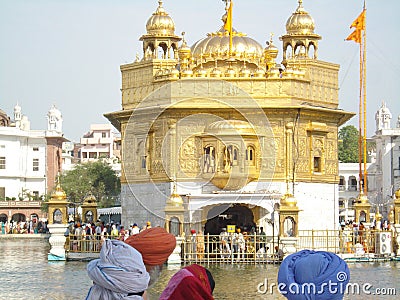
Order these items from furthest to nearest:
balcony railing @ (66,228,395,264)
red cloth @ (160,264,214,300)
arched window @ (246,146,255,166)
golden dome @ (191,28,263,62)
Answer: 1. golden dome @ (191,28,263,62)
2. arched window @ (246,146,255,166)
3. balcony railing @ (66,228,395,264)
4. red cloth @ (160,264,214,300)

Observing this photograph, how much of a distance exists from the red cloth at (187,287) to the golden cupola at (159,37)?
93.7ft

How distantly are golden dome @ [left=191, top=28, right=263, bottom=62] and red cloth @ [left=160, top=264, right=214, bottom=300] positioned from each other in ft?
91.5

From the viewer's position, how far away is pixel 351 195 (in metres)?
77.2

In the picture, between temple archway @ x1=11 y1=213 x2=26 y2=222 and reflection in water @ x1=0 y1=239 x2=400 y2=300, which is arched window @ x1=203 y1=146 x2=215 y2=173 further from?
temple archway @ x1=11 y1=213 x2=26 y2=222

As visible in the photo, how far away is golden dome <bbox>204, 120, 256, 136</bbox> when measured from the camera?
30391 mm

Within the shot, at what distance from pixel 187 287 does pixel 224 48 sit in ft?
93.7

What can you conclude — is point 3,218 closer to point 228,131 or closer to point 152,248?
point 228,131

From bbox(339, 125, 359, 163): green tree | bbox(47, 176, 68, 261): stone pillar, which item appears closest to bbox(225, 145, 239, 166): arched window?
bbox(47, 176, 68, 261): stone pillar

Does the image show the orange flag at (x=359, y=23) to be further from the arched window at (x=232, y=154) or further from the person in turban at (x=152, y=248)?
the person in turban at (x=152, y=248)

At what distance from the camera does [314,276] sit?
4793 mm

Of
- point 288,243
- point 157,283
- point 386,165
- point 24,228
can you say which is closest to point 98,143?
point 386,165

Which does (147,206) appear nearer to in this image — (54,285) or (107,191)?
(54,285)

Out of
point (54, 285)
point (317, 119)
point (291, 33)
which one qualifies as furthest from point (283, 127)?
point (54, 285)

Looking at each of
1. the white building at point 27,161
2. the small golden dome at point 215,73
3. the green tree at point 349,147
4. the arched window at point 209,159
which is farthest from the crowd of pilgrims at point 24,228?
the green tree at point 349,147
